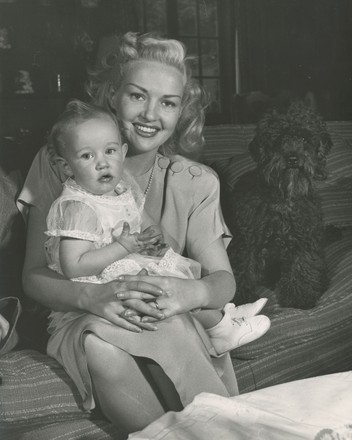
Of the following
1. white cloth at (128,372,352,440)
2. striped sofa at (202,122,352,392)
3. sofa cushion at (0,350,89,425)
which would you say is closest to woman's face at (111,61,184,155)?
striped sofa at (202,122,352,392)

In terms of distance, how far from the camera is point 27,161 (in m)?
1.71

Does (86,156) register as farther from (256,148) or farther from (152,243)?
(256,148)

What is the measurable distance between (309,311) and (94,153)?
85 centimetres

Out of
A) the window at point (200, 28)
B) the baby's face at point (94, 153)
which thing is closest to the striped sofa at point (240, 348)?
the window at point (200, 28)

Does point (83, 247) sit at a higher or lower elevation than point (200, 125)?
lower

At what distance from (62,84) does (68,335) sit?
67cm

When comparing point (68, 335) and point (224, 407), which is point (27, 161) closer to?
point (68, 335)

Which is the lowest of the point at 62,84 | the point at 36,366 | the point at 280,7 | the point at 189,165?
the point at 36,366

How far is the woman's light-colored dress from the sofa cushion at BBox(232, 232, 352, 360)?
0.16 meters

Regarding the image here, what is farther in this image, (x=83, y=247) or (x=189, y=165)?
(x=189, y=165)

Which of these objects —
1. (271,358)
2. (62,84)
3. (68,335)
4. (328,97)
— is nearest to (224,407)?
(68,335)

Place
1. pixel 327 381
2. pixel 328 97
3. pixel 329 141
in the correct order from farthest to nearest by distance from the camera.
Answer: pixel 328 97 < pixel 329 141 < pixel 327 381

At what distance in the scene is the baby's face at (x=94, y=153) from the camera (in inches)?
54.5

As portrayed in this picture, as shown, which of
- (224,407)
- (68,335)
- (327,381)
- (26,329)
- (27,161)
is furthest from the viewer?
(27,161)
